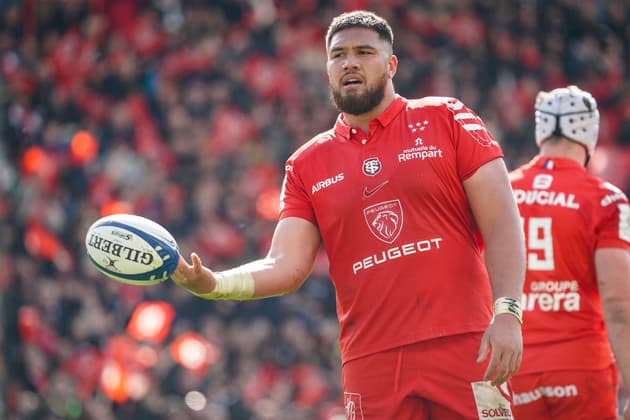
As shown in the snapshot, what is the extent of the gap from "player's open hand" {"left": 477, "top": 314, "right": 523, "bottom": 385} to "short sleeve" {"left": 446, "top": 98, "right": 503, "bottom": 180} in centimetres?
70

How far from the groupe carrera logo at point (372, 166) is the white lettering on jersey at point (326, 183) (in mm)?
123

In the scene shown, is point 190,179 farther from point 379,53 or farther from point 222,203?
point 379,53

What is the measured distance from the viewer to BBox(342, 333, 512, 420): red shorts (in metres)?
4.94

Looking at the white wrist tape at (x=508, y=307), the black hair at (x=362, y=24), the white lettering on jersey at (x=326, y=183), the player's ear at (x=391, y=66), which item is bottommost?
the white wrist tape at (x=508, y=307)

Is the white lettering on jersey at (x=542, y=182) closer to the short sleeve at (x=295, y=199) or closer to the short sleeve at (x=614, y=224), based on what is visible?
the short sleeve at (x=614, y=224)

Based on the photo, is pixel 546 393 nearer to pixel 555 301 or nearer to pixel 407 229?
pixel 555 301

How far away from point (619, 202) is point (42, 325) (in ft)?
33.8

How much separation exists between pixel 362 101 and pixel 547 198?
1.35 m

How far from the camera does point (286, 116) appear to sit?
16109 millimetres

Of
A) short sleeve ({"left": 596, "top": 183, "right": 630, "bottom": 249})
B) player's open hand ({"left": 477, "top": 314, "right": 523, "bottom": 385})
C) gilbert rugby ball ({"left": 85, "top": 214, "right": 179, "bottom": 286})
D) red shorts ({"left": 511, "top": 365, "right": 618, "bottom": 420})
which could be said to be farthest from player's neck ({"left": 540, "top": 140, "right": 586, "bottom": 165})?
gilbert rugby ball ({"left": 85, "top": 214, "right": 179, "bottom": 286})

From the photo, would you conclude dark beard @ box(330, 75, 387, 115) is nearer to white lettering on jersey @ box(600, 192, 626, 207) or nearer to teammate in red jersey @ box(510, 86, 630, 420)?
teammate in red jersey @ box(510, 86, 630, 420)

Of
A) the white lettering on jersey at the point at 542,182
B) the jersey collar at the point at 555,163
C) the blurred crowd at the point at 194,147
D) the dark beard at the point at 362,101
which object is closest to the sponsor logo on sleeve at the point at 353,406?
the dark beard at the point at 362,101

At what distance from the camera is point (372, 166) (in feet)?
17.3

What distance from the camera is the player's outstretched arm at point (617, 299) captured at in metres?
5.79
